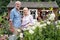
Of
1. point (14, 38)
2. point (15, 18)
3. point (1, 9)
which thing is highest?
point (14, 38)

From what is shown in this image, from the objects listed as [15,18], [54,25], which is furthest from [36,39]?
[15,18]

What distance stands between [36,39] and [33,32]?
130 mm

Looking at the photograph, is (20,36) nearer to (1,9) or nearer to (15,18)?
(15,18)

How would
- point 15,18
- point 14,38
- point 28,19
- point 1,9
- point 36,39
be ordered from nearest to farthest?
point 36,39 → point 14,38 → point 28,19 → point 15,18 → point 1,9

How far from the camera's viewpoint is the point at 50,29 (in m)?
4.15

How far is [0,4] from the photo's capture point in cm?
2430

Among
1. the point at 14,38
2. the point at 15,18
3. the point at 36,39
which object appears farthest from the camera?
the point at 15,18

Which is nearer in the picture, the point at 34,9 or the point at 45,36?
the point at 45,36

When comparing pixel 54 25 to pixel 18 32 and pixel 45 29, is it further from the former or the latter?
pixel 18 32

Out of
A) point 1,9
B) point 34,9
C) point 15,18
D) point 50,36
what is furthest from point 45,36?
point 1,9

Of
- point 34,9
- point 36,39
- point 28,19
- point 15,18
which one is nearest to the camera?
point 36,39

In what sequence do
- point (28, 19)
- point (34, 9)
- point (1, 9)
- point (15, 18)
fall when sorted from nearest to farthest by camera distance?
point (28, 19)
point (15, 18)
point (34, 9)
point (1, 9)

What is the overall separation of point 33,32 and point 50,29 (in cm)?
29

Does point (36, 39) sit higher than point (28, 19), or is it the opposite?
point (36, 39)
